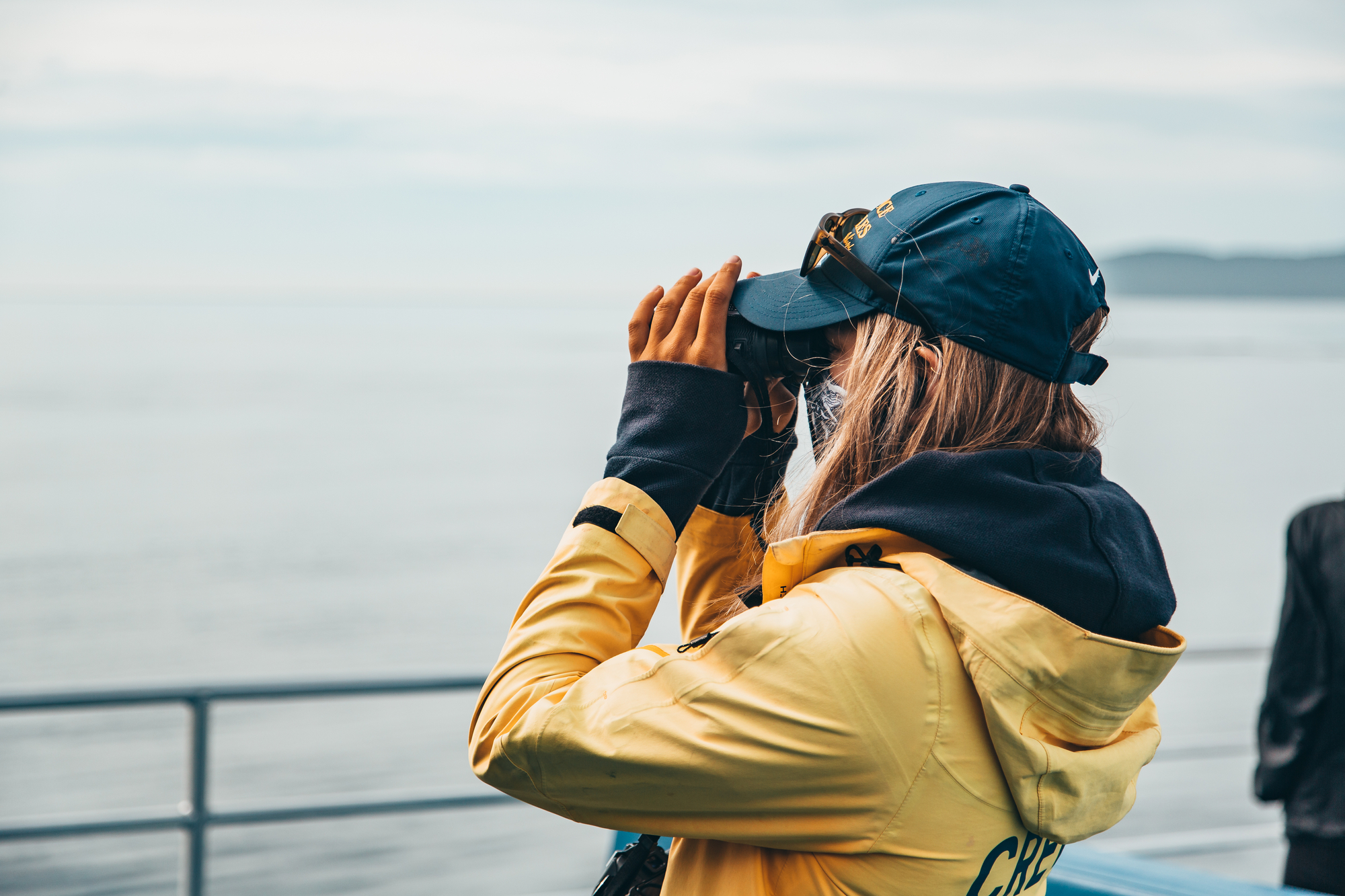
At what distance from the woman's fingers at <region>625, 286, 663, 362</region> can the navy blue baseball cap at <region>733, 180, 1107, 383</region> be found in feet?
0.34

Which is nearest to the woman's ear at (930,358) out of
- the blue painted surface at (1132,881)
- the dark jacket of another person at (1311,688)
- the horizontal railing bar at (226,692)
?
the blue painted surface at (1132,881)

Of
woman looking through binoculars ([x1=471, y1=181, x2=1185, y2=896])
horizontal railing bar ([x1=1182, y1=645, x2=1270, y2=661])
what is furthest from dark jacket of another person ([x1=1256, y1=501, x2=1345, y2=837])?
woman looking through binoculars ([x1=471, y1=181, x2=1185, y2=896])

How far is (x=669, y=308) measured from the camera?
97 cm

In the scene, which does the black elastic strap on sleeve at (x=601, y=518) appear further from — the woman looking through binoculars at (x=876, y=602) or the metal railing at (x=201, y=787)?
the metal railing at (x=201, y=787)

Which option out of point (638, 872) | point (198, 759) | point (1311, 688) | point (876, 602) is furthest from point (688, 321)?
point (198, 759)

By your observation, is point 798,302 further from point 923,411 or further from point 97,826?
point 97,826

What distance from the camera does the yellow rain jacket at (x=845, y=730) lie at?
747 millimetres

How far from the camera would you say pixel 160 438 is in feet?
156

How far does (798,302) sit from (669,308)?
0.12 m

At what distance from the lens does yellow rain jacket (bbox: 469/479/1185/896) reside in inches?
29.4

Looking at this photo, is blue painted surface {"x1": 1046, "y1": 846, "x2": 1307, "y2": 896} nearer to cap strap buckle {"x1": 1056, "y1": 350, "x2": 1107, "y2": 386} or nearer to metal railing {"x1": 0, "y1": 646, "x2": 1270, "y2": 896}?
metal railing {"x1": 0, "y1": 646, "x2": 1270, "y2": 896}

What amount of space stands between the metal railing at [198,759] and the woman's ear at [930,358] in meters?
1.75

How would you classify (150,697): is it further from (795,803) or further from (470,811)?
(470,811)

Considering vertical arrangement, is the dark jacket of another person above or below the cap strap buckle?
below
